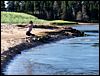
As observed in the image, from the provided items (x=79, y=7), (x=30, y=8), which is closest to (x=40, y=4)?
(x=30, y=8)

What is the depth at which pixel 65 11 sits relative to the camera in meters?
112

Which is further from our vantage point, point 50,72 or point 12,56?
point 12,56

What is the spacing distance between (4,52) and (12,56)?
0.77 m

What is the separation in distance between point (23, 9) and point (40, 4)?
9654mm

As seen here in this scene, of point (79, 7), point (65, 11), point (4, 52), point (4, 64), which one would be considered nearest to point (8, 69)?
point (4, 64)

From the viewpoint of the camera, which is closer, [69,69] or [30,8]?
[69,69]

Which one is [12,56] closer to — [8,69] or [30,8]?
[8,69]

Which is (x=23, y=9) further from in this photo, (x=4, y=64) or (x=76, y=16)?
(x=4, y=64)

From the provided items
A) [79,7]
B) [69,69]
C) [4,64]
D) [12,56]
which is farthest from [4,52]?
[79,7]

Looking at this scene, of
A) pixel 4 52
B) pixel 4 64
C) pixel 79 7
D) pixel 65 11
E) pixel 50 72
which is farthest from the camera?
pixel 79 7

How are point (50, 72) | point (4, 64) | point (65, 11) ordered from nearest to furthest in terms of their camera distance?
point (50, 72) < point (4, 64) < point (65, 11)

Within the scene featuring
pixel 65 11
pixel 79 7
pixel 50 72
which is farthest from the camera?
pixel 79 7

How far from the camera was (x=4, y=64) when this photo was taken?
55.8ft

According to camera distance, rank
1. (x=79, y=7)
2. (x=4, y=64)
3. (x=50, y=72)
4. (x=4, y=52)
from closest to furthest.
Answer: (x=50, y=72)
(x=4, y=64)
(x=4, y=52)
(x=79, y=7)
